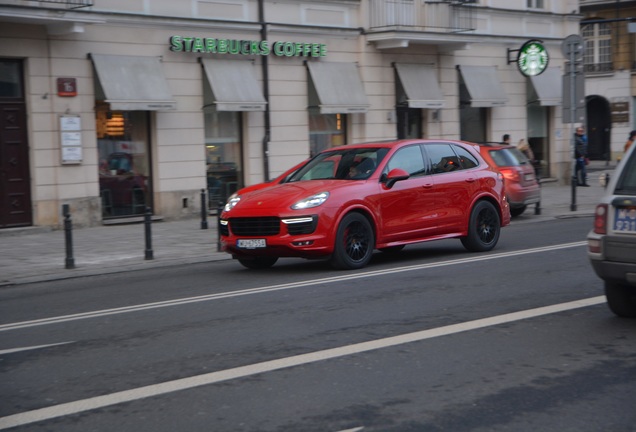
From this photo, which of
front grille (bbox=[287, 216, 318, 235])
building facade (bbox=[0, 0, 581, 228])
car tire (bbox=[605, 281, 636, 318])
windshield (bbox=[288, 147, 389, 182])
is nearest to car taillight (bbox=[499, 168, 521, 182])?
building facade (bbox=[0, 0, 581, 228])

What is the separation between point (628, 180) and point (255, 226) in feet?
17.5

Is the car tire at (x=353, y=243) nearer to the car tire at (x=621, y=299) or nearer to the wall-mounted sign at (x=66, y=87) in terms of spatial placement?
the car tire at (x=621, y=299)

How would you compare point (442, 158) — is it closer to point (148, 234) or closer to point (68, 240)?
point (148, 234)

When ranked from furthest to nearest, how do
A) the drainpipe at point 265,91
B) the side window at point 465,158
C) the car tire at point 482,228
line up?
the drainpipe at point 265,91 < the side window at point 465,158 < the car tire at point 482,228

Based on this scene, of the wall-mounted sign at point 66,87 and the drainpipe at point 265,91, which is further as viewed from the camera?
the drainpipe at point 265,91

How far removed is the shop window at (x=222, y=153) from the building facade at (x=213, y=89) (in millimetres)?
36

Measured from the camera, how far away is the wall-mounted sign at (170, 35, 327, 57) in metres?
21.6

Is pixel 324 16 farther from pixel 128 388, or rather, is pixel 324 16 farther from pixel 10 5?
pixel 128 388

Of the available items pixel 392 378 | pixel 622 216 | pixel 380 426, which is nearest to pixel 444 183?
pixel 622 216

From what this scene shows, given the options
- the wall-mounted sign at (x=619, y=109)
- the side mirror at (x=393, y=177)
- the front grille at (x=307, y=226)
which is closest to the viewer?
the front grille at (x=307, y=226)

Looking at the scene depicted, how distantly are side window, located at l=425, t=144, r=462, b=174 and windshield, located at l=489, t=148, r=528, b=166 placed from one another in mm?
6747

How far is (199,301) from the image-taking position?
9.91 metres

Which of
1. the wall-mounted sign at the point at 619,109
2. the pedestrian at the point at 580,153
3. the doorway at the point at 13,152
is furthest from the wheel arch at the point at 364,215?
the wall-mounted sign at the point at 619,109

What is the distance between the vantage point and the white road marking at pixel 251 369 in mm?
5727
